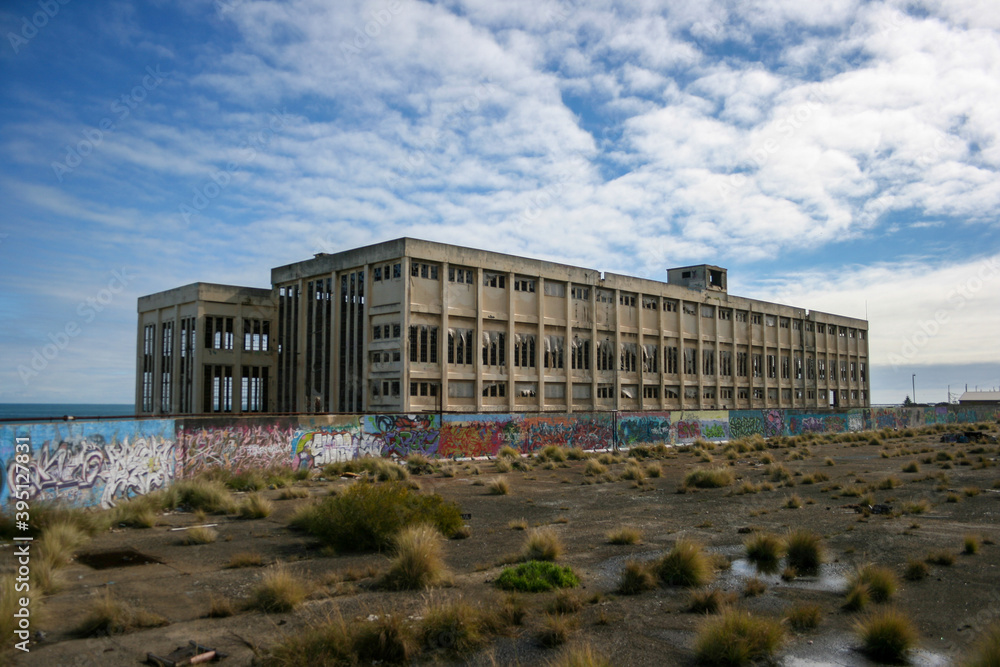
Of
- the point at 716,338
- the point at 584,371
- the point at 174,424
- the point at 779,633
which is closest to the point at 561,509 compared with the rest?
the point at 779,633

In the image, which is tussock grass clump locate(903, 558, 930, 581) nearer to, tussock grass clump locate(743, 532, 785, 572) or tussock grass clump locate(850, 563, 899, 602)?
tussock grass clump locate(850, 563, 899, 602)

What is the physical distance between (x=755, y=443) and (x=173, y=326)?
35.2 meters

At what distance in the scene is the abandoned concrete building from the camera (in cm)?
3384

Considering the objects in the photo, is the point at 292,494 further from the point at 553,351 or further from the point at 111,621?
the point at 553,351

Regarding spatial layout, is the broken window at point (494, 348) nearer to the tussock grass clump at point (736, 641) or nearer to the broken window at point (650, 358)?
the broken window at point (650, 358)

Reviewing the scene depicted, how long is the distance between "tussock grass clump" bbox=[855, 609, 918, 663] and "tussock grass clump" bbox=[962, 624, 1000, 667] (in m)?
0.73

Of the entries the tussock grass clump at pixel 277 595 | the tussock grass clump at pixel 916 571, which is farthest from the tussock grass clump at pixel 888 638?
the tussock grass clump at pixel 277 595

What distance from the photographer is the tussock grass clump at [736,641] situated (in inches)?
253

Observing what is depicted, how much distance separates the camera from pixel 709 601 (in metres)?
8.21

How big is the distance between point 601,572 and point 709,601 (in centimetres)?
213

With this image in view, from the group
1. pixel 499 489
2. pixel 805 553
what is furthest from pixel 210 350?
pixel 805 553

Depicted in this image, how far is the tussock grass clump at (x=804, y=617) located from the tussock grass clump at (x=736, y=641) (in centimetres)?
86

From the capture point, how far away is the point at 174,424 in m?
18.3

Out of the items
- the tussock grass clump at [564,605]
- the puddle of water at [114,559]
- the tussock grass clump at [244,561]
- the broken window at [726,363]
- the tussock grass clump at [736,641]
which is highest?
the broken window at [726,363]
